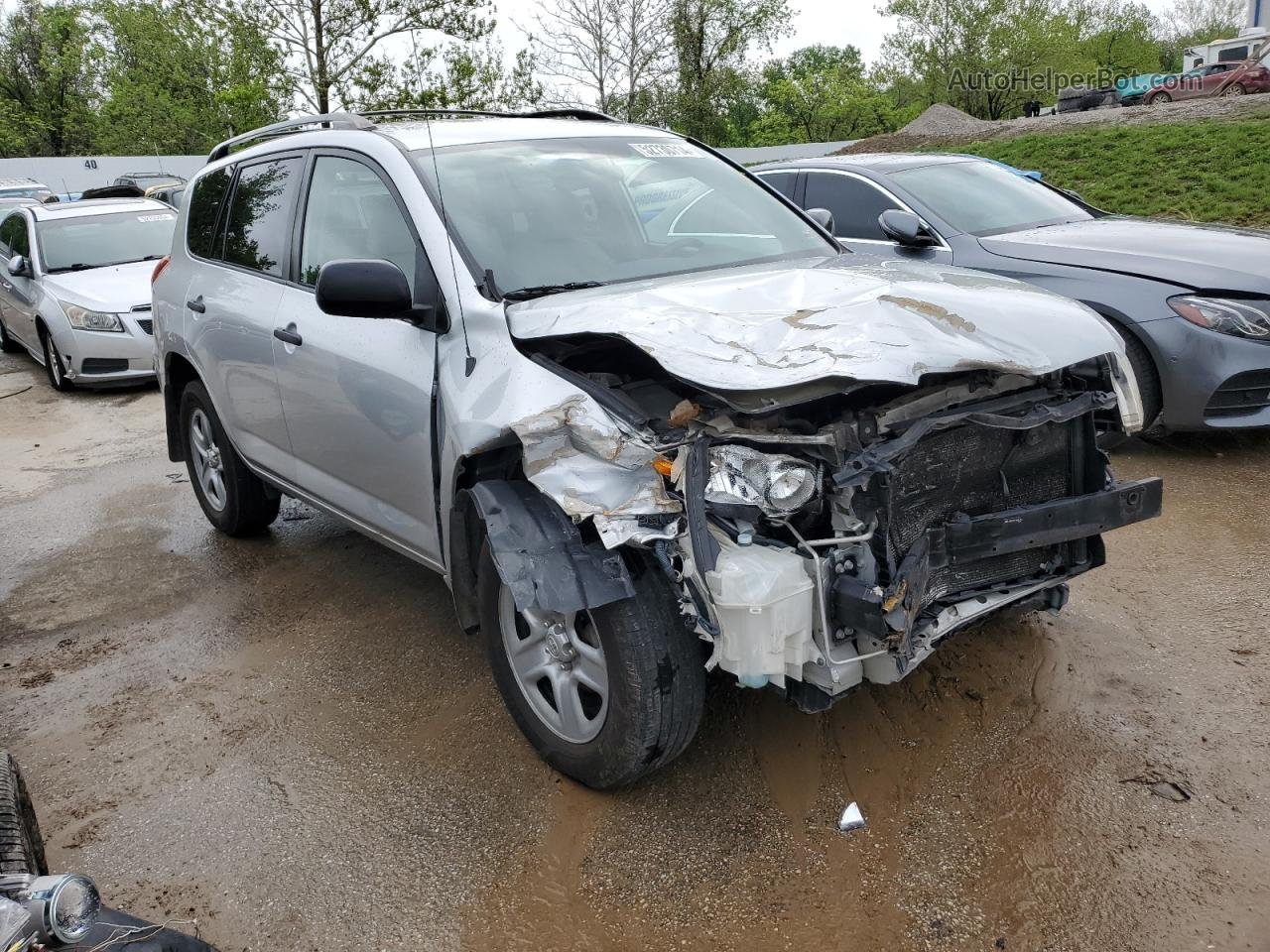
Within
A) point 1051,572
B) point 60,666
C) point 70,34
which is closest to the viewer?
point 1051,572

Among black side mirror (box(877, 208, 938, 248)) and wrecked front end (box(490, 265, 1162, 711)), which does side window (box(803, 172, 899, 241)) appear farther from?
wrecked front end (box(490, 265, 1162, 711))

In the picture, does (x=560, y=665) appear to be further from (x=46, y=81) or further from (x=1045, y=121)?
(x=46, y=81)

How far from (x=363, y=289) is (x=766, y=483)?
1.42m

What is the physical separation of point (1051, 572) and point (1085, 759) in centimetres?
57

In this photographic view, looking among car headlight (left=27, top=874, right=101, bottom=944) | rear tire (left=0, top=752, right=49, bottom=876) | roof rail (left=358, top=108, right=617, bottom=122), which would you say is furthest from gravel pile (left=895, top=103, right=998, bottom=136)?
car headlight (left=27, top=874, right=101, bottom=944)

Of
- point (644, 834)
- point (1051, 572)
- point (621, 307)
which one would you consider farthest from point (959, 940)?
point (621, 307)

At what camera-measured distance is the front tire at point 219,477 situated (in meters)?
5.18

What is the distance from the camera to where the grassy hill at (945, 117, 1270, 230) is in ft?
44.6

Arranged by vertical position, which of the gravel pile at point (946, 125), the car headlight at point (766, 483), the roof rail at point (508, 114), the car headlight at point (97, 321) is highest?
the gravel pile at point (946, 125)

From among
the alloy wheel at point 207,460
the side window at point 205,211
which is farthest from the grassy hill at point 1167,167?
the alloy wheel at point 207,460

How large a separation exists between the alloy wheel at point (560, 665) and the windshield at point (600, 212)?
1.05 m

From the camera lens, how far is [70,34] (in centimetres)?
4278

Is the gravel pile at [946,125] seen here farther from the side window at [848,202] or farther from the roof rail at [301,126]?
the roof rail at [301,126]

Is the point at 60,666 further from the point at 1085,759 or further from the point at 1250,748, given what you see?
the point at 1250,748
